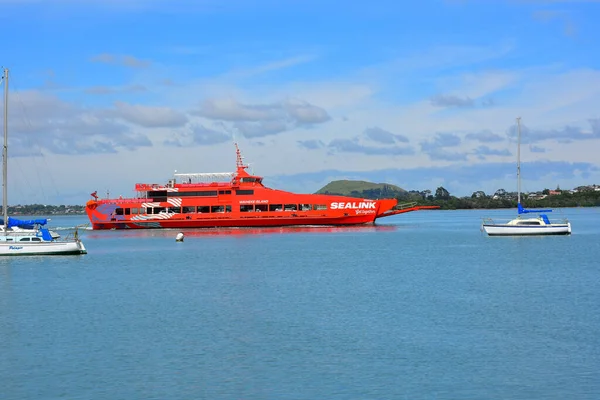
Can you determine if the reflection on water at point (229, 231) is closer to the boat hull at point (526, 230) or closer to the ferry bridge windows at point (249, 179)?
the ferry bridge windows at point (249, 179)

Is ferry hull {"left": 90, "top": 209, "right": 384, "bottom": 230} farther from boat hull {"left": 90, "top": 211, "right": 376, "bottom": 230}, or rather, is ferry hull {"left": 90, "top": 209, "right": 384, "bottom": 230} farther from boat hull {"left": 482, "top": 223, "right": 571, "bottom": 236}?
boat hull {"left": 482, "top": 223, "right": 571, "bottom": 236}

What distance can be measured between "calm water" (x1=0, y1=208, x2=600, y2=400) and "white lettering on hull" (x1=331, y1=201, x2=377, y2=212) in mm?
41301

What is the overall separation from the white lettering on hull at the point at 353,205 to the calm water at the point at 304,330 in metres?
41.3

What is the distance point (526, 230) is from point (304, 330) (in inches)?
2050

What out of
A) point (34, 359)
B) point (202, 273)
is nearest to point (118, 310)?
point (34, 359)

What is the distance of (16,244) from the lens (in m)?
55.9

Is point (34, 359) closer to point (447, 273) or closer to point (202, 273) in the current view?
point (202, 273)

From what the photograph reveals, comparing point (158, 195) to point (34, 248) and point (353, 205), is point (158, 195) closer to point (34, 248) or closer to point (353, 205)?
point (353, 205)

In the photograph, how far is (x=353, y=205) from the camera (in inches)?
3740

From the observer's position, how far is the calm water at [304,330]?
1986 cm

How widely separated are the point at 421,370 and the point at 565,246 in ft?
161

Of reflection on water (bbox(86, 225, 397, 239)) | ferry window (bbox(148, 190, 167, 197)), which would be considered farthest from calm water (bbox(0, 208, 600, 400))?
ferry window (bbox(148, 190, 167, 197))

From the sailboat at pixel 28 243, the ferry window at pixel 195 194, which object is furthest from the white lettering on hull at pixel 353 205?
the sailboat at pixel 28 243

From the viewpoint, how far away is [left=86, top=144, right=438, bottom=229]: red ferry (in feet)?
306
